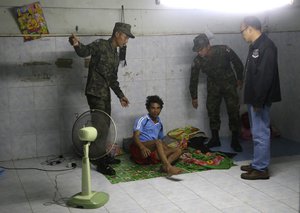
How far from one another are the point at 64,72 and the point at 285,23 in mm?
3506

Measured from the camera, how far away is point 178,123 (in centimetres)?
595

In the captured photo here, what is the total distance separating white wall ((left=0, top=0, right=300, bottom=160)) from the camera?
16.5 feet

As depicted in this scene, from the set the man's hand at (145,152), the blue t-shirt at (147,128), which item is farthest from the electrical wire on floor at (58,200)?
the blue t-shirt at (147,128)

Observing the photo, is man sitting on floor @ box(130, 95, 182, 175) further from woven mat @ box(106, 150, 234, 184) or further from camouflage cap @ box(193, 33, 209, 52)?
camouflage cap @ box(193, 33, 209, 52)

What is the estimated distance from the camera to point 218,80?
5.63m

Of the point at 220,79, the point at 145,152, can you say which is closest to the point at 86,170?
the point at 145,152

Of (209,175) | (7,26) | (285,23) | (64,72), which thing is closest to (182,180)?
(209,175)

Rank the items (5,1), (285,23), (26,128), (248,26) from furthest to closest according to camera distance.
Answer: (285,23) < (26,128) < (5,1) < (248,26)

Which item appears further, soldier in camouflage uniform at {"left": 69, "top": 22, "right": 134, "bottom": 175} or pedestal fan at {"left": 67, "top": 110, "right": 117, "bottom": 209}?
soldier in camouflage uniform at {"left": 69, "top": 22, "right": 134, "bottom": 175}

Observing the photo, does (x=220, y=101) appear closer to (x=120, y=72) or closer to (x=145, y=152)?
(x=120, y=72)

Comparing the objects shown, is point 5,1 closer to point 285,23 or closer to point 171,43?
point 171,43

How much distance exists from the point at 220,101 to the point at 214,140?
588mm

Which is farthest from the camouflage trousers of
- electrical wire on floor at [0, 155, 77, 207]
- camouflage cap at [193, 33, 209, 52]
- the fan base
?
the fan base

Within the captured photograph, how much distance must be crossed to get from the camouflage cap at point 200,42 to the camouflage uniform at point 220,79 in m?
0.19
